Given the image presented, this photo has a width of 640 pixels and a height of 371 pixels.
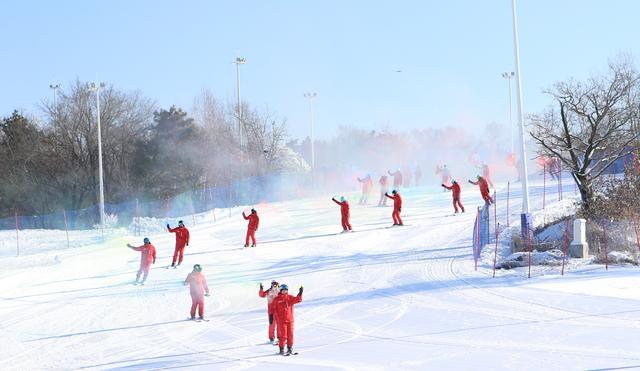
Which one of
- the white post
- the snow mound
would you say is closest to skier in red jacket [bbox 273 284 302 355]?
the snow mound

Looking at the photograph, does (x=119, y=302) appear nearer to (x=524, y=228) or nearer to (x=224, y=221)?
(x=524, y=228)

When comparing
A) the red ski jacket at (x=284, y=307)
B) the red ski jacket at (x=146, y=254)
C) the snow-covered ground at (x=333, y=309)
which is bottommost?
the snow-covered ground at (x=333, y=309)

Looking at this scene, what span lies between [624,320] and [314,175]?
43.2 metres

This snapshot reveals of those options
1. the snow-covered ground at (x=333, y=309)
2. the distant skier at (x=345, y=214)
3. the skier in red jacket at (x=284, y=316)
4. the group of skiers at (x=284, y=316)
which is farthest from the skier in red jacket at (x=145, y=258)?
the skier in red jacket at (x=284, y=316)

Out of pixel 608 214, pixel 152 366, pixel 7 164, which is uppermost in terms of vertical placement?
pixel 7 164

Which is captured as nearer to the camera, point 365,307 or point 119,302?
point 365,307

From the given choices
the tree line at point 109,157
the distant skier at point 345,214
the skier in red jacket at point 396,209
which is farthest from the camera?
the tree line at point 109,157

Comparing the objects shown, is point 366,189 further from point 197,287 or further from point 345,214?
point 197,287

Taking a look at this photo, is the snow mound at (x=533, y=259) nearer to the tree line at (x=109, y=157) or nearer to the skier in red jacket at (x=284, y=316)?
the skier in red jacket at (x=284, y=316)

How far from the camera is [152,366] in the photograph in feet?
43.0

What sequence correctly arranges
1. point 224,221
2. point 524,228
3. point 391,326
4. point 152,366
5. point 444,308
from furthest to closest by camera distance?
point 224,221 → point 524,228 → point 444,308 → point 391,326 → point 152,366

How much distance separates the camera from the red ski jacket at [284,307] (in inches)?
519

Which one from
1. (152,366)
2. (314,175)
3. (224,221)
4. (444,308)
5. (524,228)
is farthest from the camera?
(314,175)

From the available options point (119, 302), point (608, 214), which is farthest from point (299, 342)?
point (608, 214)
